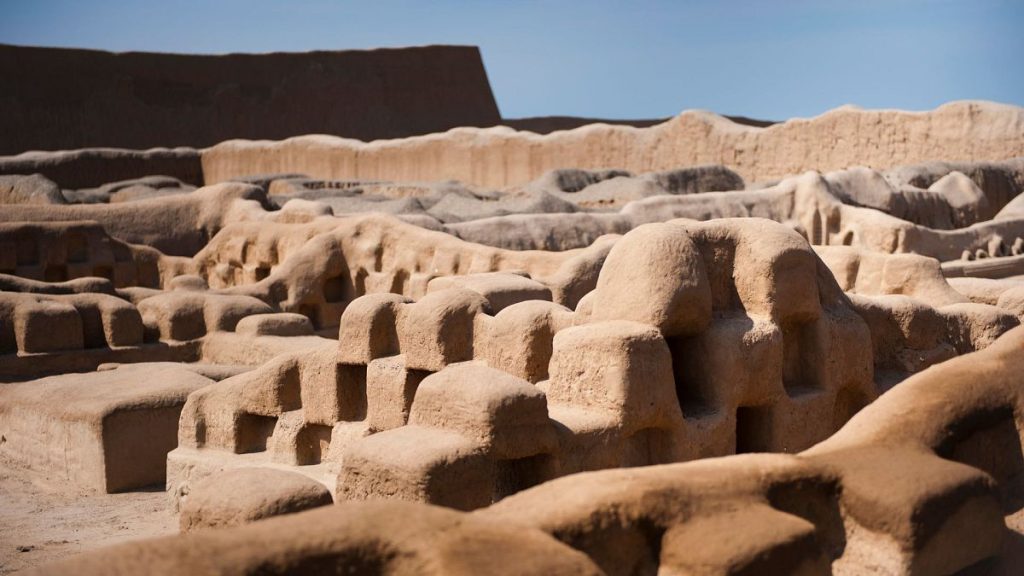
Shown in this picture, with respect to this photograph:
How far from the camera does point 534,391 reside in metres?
4.58

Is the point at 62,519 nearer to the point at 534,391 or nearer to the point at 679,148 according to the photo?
the point at 534,391

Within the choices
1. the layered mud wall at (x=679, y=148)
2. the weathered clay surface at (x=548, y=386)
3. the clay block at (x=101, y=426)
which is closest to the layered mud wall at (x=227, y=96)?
the layered mud wall at (x=679, y=148)

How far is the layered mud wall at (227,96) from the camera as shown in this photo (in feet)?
106

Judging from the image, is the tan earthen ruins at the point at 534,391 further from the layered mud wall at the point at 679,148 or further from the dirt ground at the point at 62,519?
the layered mud wall at the point at 679,148

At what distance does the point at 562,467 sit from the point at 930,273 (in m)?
4.97

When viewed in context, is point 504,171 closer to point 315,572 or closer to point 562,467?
point 562,467

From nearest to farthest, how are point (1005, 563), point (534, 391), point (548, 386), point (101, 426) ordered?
point (1005, 563), point (534, 391), point (548, 386), point (101, 426)

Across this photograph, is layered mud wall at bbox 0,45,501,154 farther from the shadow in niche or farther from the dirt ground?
the shadow in niche

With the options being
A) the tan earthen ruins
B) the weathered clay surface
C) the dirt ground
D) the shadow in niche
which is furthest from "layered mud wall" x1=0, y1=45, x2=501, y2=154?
the shadow in niche

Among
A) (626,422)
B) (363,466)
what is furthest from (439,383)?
(626,422)

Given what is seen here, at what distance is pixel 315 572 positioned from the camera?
2635 millimetres

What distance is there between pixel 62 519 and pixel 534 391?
14.6ft

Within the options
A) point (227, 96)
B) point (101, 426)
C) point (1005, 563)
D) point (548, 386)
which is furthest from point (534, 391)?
point (227, 96)

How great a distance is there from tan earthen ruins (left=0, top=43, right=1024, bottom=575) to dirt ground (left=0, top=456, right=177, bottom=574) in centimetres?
3
